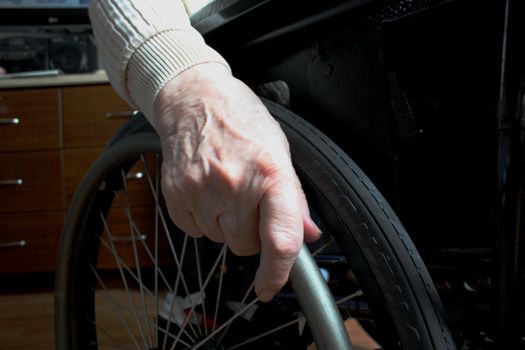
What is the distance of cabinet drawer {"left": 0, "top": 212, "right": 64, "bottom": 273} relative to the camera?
2256 millimetres

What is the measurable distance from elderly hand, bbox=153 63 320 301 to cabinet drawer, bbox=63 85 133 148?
1863 millimetres

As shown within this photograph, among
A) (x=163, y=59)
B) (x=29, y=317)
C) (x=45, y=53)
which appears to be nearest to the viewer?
(x=163, y=59)

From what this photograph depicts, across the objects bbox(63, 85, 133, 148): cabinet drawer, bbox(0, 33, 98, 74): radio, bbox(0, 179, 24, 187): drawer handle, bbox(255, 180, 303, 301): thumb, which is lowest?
bbox(255, 180, 303, 301): thumb

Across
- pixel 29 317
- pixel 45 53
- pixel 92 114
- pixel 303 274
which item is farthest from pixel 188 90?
pixel 45 53

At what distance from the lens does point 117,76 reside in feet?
1.77

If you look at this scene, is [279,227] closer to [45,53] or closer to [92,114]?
[92,114]

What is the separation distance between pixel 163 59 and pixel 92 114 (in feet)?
6.09

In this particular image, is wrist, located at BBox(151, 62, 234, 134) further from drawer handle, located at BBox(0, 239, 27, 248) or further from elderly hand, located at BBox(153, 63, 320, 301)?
drawer handle, located at BBox(0, 239, 27, 248)

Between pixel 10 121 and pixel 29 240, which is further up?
pixel 10 121

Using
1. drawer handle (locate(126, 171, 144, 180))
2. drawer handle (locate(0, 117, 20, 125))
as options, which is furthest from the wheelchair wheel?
drawer handle (locate(0, 117, 20, 125))

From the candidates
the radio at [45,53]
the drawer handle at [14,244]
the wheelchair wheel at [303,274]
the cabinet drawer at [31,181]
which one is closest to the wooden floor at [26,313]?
the drawer handle at [14,244]

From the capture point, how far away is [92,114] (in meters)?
2.23

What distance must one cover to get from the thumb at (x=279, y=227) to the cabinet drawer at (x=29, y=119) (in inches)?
81.0

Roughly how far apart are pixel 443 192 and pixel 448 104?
0.32 feet
